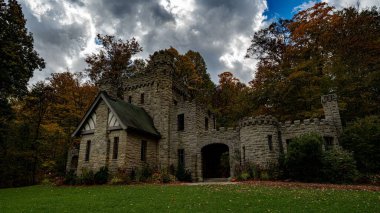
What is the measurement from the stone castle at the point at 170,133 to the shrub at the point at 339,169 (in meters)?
2.88

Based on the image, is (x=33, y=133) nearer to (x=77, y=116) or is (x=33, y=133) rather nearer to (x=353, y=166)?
(x=77, y=116)

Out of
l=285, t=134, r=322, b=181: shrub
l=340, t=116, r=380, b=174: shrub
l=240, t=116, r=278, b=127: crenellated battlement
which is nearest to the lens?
l=285, t=134, r=322, b=181: shrub

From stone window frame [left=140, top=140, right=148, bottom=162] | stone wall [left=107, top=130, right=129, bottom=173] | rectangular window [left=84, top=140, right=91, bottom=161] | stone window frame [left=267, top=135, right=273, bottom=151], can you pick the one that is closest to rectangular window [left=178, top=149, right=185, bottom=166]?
stone window frame [left=140, top=140, right=148, bottom=162]

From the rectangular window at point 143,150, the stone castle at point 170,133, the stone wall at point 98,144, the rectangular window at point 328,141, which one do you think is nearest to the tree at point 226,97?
A: the stone castle at point 170,133

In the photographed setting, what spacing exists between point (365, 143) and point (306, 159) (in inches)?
166

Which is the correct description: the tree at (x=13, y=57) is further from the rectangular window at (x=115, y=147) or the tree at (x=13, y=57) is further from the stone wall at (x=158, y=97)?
the stone wall at (x=158, y=97)

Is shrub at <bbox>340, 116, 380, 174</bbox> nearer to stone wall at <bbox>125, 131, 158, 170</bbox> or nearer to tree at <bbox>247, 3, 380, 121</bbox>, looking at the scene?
tree at <bbox>247, 3, 380, 121</bbox>

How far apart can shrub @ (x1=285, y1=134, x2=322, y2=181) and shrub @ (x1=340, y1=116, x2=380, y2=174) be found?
277cm

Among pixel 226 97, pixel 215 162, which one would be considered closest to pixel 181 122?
pixel 215 162

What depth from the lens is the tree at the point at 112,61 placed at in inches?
1164

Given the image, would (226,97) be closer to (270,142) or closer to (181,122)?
(181,122)

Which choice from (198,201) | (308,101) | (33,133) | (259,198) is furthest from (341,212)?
(33,133)

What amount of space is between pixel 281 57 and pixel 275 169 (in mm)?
14836

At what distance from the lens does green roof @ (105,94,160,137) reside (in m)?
18.8
